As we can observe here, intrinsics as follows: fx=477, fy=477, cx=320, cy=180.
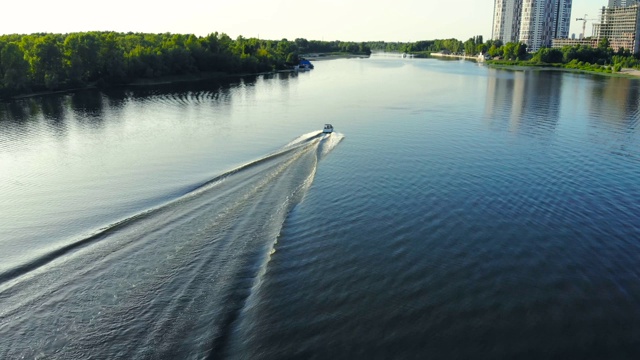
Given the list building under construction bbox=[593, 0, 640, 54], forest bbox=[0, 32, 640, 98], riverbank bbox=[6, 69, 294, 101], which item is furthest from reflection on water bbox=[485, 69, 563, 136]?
building under construction bbox=[593, 0, 640, 54]

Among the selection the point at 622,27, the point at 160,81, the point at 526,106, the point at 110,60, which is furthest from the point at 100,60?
the point at 622,27

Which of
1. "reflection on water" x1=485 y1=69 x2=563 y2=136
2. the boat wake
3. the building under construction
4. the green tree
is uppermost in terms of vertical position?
the building under construction

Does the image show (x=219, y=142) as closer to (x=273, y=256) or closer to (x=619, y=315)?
(x=273, y=256)

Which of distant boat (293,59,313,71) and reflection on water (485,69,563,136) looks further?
distant boat (293,59,313,71)

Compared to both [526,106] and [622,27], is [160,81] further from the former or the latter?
[622,27]

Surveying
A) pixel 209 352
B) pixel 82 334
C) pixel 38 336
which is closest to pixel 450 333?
pixel 209 352

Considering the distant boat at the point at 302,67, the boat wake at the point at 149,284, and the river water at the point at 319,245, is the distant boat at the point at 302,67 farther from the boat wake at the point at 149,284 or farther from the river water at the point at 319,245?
the boat wake at the point at 149,284

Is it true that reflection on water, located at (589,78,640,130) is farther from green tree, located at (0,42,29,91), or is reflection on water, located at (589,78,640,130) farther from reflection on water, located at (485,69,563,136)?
green tree, located at (0,42,29,91)
